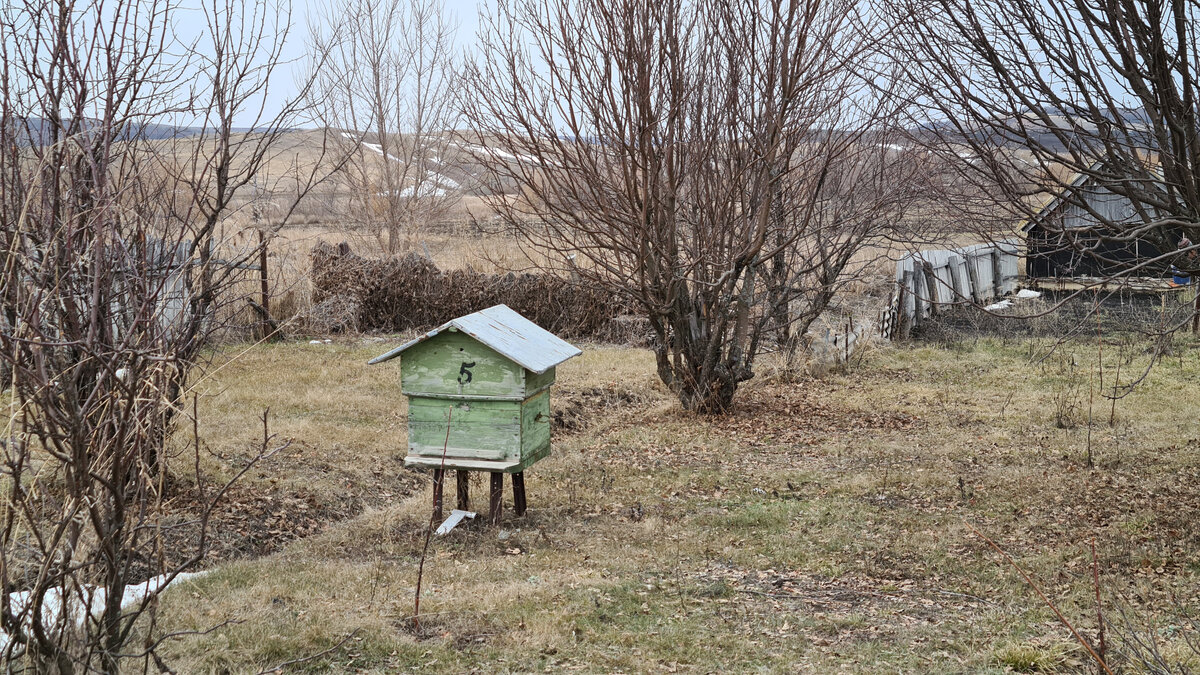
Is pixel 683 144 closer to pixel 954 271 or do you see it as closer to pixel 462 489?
pixel 462 489

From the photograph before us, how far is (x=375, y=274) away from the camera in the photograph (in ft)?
57.8

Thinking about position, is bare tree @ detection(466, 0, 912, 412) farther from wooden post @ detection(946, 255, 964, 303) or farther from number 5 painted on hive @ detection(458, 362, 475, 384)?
wooden post @ detection(946, 255, 964, 303)

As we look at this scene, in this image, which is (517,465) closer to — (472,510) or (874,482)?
(472,510)

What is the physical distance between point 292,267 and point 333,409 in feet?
27.7

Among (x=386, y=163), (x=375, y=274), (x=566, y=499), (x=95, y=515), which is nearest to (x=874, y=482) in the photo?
(x=566, y=499)

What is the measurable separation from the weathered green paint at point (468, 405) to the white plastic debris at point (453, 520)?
42 cm

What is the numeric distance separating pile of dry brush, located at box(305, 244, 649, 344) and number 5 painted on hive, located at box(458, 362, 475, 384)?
10.1 m

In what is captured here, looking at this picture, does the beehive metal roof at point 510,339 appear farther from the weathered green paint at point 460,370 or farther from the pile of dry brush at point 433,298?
the pile of dry brush at point 433,298

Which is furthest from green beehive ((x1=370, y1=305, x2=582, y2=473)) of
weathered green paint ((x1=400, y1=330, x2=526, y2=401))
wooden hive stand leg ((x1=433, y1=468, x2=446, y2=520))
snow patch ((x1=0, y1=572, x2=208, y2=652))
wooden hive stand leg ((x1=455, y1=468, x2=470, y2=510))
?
snow patch ((x1=0, y1=572, x2=208, y2=652))

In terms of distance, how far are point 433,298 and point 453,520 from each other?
11.1 meters

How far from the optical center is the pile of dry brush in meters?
17.1

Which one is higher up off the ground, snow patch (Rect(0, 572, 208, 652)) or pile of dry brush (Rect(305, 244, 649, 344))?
pile of dry brush (Rect(305, 244, 649, 344))

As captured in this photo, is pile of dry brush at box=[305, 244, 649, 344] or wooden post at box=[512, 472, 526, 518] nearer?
wooden post at box=[512, 472, 526, 518]

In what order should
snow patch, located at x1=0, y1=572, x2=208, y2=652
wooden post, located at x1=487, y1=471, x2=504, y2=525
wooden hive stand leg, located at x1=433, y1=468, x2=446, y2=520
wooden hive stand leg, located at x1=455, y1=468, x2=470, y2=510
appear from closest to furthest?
snow patch, located at x1=0, y1=572, x2=208, y2=652 → wooden hive stand leg, located at x1=433, y1=468, x2=446, y2=520 → wooden post, located at x1=487, y1=471, x2=504, y2=525 → wooden hive stand leg, located at x1=455, y1=468, x2=470, y2=510
